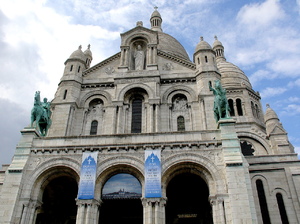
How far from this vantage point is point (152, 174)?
17703 millimetres

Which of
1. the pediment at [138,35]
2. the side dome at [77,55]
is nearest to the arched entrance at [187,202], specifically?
the pediment at [138,35]

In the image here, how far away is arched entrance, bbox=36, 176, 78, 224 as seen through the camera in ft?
67.8

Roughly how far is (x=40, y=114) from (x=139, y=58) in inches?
462

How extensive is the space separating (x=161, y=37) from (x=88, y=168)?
3209cm

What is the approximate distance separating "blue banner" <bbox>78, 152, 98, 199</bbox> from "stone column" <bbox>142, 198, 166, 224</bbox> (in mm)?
3180

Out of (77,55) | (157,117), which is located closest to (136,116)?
(157,117)

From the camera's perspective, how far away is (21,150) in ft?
64.1

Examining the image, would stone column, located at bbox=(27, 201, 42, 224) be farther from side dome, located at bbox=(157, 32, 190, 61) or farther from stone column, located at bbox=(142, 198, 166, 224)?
side dome, located at bbox=(157, 32, 190, 61)

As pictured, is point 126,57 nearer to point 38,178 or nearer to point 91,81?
point 91,81

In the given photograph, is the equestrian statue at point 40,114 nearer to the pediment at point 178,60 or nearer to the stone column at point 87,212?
the stone column at point 87,212

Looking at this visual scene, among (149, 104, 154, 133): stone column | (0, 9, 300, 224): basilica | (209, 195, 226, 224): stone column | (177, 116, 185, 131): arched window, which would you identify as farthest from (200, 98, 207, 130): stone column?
(209, 195, 226, 224): stone column

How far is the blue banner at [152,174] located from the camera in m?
17.2

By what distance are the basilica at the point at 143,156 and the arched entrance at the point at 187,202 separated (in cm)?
7

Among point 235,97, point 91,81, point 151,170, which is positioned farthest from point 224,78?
point 151,170
